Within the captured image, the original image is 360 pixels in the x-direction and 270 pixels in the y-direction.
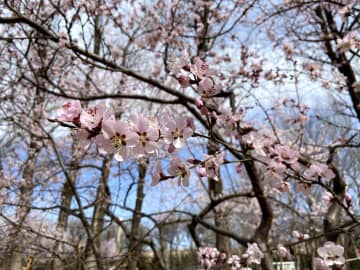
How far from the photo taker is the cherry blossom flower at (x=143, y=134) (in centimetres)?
110

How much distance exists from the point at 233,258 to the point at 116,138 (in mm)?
2947

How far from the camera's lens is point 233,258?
3.58m

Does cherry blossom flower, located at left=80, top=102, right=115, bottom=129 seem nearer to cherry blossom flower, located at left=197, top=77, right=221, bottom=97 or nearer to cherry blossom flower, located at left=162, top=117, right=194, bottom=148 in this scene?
cherry blossom flower, located at left=162, top=117, right=194, bottom=148

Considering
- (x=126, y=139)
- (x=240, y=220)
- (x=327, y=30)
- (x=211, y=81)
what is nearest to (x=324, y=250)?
(x=211, y=81)

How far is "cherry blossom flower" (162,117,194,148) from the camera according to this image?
1215 mm

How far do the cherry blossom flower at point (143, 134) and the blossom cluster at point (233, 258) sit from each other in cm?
251

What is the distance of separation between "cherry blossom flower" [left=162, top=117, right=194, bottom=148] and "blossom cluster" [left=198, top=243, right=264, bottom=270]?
7.89ft

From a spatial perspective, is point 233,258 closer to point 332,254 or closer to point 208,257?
point 208,257

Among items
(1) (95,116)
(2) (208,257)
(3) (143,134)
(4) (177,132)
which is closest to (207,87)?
(4) (177,132)

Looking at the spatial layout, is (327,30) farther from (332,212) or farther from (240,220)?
(240,220)

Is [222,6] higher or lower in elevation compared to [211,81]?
higher

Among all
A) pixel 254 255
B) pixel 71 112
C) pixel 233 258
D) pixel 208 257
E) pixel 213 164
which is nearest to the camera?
pixel 71 112

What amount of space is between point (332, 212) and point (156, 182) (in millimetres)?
3220

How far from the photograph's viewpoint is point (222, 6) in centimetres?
616
